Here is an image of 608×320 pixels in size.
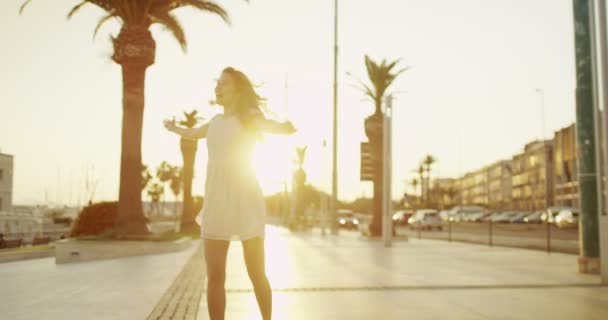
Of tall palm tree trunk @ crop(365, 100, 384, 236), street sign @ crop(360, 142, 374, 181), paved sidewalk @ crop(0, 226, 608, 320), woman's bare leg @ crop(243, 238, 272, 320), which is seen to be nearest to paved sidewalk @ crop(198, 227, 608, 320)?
paved sidewalk @ crop(0, 226, 608, 320)

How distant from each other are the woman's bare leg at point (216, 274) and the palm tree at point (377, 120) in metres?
23.7

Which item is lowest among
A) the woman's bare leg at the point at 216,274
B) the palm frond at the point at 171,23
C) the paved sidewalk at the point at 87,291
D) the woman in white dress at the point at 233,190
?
the paved sidewalk at the point at 87,291

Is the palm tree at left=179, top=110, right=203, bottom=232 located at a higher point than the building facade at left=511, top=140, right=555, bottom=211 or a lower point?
lower

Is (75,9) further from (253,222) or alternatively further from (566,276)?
(253,222)

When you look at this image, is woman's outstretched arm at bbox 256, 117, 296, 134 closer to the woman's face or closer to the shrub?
the woman's face

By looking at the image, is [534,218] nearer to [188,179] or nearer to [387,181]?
[188,179]

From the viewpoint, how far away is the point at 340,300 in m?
7.20

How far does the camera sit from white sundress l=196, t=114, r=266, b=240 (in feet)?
12.3

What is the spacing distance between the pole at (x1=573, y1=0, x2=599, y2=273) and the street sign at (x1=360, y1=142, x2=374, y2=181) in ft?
55.0

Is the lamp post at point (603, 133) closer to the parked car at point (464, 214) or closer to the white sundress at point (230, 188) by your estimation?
the white sundress at point (230, 188)

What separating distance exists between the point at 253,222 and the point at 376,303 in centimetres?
349

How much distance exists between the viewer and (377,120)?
27906 mm

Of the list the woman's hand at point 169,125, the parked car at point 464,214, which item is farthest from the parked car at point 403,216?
the woman's hand at point 169,125

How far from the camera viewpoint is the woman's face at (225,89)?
13.1ft
